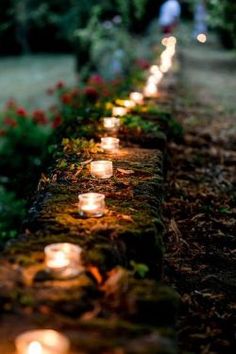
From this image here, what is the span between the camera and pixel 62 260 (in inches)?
110

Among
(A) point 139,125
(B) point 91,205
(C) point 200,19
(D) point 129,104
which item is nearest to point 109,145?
(A) point 139,125

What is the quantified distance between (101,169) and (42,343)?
7.27ft

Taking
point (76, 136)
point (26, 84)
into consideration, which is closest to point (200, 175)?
point (76, 136)

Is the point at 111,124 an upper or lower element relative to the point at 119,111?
lower

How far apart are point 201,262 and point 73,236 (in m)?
1.61

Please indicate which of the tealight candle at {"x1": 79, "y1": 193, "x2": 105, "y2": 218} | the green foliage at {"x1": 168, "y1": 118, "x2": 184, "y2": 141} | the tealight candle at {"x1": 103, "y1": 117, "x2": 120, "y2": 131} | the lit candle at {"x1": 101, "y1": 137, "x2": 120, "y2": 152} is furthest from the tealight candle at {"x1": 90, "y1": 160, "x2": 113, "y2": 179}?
the green foliage at {"x1": 168, "y1": 118, "x2": 184, "y2": 141}

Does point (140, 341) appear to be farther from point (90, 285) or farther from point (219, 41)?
point (219, 41)

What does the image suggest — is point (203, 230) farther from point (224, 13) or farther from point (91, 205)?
point (224, 13)

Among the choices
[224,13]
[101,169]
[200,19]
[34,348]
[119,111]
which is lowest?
[34,348]

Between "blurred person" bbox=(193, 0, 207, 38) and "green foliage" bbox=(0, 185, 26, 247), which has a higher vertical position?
"blurred person" bbox=(193, 0, 207, 38)

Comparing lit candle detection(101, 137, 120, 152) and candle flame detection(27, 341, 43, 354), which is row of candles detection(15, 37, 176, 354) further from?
lit candle detection(101, 137, 120, 152)

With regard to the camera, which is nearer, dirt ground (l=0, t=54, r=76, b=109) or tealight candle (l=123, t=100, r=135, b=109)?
tealight candle (l=123, t=100, r=135, b=109)

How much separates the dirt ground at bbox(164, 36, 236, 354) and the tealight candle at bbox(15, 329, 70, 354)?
50.7 inches

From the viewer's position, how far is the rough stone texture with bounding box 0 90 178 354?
2.33 meters
